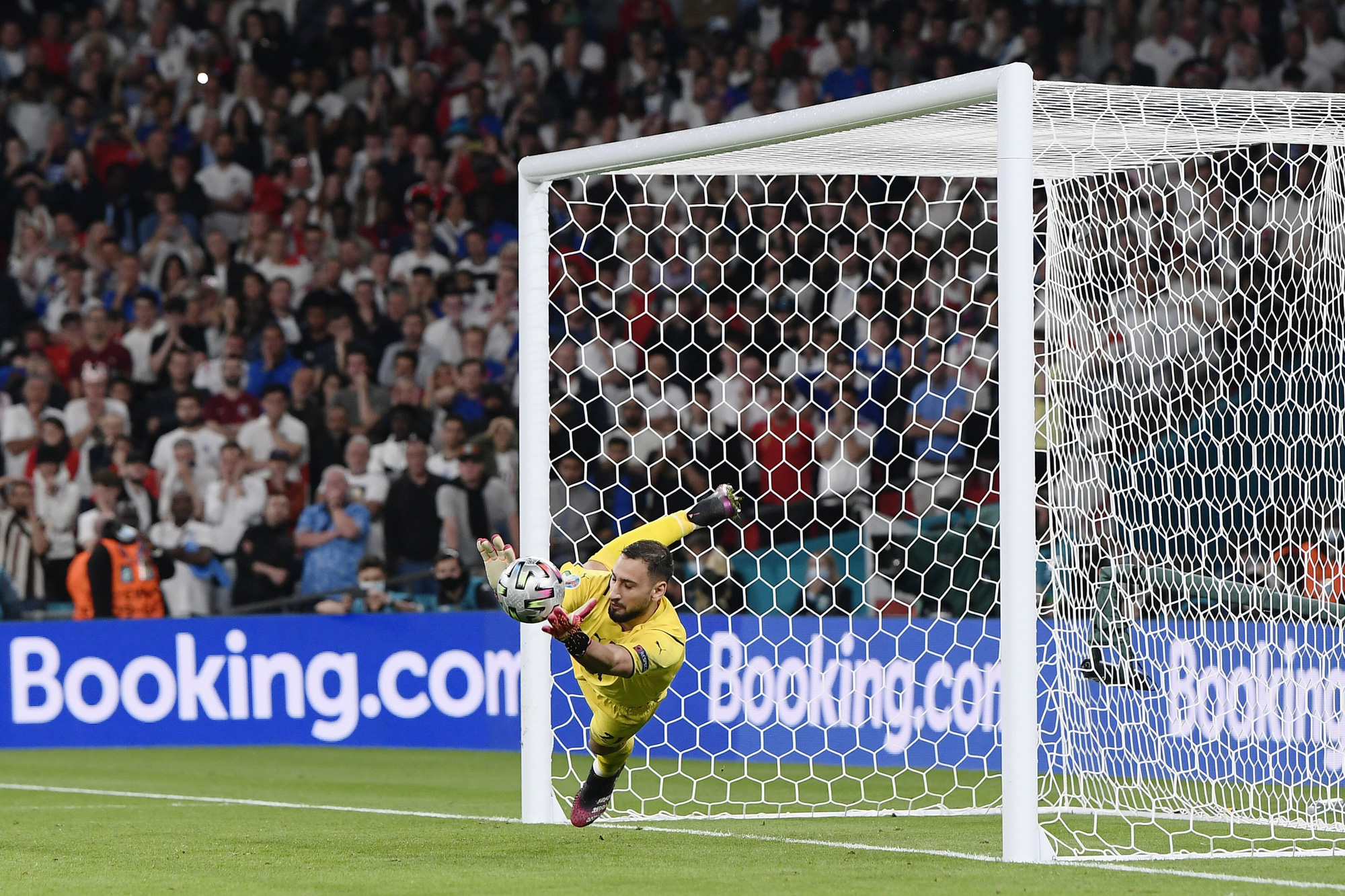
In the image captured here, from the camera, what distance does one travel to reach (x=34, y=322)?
52.0 feet

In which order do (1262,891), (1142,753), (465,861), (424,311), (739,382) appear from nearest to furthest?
(1262,891) → (465,861) → (1142,753) → (739,382) → (424,311)

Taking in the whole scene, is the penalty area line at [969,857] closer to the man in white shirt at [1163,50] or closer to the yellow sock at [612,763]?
the yellow sock at [612,763]

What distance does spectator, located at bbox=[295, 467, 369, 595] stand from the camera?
13117mm

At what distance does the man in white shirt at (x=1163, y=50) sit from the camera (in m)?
16.1

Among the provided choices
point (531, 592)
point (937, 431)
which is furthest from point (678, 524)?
point (937, 431)

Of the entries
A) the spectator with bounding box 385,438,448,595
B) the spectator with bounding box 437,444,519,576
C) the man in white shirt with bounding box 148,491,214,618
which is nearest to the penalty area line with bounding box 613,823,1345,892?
the spectator with bounding box 437,444,519,576

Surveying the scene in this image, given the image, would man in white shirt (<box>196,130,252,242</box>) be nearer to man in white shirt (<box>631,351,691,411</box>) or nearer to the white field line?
man in white shirt (<box>631,351,691,411</box>)

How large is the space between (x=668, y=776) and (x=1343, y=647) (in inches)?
142

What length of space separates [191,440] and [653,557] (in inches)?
299

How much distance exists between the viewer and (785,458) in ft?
40.4

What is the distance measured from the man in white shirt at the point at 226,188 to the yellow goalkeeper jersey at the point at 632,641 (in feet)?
31.4

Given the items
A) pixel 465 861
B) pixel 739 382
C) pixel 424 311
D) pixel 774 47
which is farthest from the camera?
pixel 774 47

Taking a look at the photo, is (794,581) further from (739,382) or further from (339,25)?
(339,25)

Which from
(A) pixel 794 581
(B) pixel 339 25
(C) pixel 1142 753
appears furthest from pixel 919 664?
(B) pixel 339 25
